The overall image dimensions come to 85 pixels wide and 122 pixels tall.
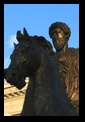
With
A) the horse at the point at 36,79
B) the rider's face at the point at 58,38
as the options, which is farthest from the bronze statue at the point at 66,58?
the horse at the point at 36,79

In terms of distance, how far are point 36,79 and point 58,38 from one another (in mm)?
3393

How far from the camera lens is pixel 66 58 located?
9586 millimetres

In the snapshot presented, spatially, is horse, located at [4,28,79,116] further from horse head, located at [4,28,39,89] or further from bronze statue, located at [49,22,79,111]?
bronze statue, located at [49,22,79,111]

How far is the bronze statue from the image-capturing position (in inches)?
359

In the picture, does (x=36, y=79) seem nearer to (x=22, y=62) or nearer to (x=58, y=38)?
(x=22, y=62)

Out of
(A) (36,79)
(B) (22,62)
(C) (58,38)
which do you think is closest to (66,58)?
(C) (58,38)

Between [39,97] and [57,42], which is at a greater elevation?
[57,42]

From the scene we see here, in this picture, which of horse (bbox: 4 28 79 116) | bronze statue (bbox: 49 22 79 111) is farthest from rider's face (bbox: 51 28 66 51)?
horse (bbox: 4 28 79 116)
